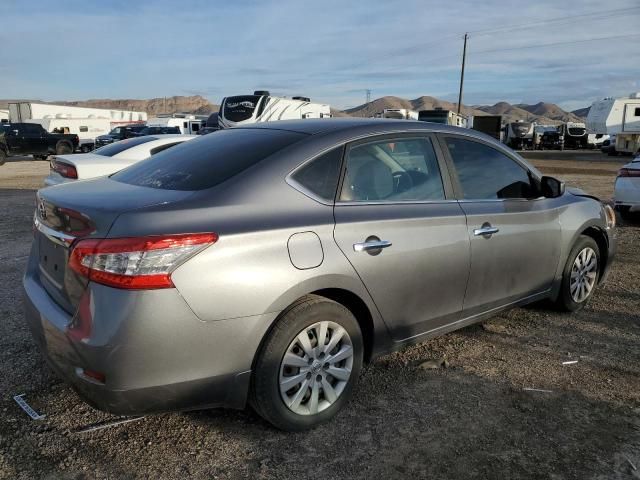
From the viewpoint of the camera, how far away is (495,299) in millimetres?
3869

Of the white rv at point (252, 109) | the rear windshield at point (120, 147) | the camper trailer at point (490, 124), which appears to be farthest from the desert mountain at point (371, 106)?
the rear windshield at point (120, 147)

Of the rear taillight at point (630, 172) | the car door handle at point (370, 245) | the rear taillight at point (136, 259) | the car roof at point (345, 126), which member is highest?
the car roof at point (345, 126)

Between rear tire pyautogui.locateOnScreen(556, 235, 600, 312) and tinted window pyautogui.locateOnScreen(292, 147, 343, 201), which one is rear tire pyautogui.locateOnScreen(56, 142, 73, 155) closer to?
rear tire pyautogui.locateOnScreen(556, 235, 600, 312)

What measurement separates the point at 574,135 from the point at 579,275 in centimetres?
4962

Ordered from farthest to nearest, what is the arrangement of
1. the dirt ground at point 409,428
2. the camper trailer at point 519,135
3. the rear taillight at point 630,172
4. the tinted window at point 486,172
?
the camper trailer at point 519,135
the rear taillight at point 630,172
the tinted window at point 486,172
the dirt ground at point 409,428

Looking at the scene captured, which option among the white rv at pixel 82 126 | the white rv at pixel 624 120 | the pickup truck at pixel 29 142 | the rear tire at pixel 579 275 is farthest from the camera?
the white rv at pixel 82 126

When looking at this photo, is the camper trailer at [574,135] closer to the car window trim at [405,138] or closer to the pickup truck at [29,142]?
the pickup truck at [29,142]

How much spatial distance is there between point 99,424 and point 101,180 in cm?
145

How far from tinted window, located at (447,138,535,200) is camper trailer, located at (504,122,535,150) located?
150ft

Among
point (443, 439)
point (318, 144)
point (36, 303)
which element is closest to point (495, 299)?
point (443, 439)

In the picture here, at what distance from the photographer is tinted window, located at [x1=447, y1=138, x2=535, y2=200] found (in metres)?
3.75

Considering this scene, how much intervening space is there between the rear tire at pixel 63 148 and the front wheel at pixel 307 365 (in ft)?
91.8

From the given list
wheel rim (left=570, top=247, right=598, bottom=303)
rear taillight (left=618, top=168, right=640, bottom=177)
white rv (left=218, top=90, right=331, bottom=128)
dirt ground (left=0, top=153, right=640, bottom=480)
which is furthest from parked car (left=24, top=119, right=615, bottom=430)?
white rv (left=218, top=90, right=331, bottom=128)

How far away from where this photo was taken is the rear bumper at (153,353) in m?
2.36
